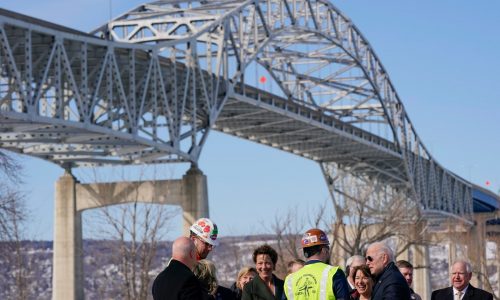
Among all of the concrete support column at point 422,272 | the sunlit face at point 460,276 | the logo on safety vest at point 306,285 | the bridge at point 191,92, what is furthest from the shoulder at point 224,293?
the concrete support column at point 422,272

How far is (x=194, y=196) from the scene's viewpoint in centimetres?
4872

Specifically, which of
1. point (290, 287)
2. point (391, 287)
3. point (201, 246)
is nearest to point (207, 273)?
point (201, 246)

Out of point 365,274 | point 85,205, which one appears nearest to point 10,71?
point 85,205

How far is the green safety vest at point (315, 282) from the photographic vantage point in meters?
9.90

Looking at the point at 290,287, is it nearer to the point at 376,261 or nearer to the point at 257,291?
the point at 376,261

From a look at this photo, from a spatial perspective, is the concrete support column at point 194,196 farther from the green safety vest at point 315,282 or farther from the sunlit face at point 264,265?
the green safety vest at point 315,282

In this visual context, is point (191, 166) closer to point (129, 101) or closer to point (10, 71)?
point (129, 101)

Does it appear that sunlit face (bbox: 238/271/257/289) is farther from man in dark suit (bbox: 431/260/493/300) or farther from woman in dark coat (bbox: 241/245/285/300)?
man in dark suit (bbox: 431/260/493/300)

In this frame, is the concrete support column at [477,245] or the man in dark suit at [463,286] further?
the concrete support column at [477,245]

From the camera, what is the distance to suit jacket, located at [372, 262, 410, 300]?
9.96 m

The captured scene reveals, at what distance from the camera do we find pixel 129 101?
138ft

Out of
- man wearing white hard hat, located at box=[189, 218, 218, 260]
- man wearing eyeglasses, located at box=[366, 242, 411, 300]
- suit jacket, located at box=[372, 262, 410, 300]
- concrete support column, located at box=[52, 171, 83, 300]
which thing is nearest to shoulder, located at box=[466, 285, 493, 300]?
man wearing eyeglasses, located at box=[366, 242, 411, 300]

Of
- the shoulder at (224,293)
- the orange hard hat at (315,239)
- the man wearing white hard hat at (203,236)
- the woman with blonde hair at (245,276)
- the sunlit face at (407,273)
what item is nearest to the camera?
the orange hard hat at (315,239)

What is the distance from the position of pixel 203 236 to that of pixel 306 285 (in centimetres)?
91
